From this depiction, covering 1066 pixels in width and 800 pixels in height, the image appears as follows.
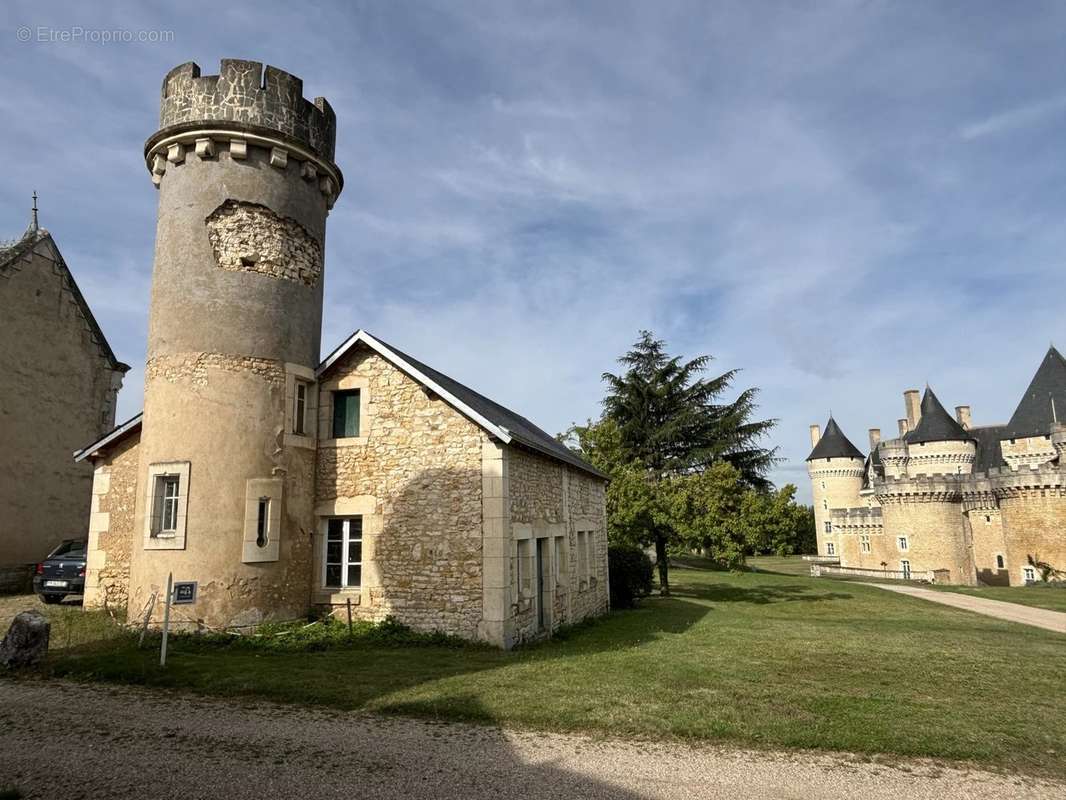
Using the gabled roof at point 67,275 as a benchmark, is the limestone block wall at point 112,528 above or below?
below

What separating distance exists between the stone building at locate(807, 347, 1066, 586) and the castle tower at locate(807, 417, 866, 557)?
6575 mm

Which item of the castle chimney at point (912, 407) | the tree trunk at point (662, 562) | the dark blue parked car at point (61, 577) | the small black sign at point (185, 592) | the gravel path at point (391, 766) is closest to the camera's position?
the gravel path at point (391, 766)

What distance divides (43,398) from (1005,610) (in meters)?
27.4

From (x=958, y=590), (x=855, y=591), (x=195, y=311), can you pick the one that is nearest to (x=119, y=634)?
(x=195, y=311)

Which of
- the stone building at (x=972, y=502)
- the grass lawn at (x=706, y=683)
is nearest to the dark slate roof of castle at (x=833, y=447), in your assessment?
the stone building at (x=972, y=502)

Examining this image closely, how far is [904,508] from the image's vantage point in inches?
1460

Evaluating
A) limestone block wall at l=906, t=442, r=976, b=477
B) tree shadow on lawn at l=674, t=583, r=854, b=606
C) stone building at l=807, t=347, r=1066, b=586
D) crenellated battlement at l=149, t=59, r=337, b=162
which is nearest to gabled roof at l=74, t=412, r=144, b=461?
crenellated battlement at l=149, t=59, r=337, b=162

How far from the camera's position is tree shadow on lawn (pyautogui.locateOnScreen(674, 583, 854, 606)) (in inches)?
837

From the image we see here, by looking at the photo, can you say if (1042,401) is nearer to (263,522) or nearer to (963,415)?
(963,415)

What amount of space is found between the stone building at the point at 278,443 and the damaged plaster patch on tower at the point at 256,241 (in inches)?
1.0

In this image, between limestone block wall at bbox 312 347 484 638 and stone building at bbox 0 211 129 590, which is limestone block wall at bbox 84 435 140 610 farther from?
stone building at bbox 0 211 129 590

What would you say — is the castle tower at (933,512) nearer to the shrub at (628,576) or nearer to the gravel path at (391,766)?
the shrub at (628,576)

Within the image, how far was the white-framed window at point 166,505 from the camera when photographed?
1026 centimetres

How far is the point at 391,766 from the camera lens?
16.5 feet
